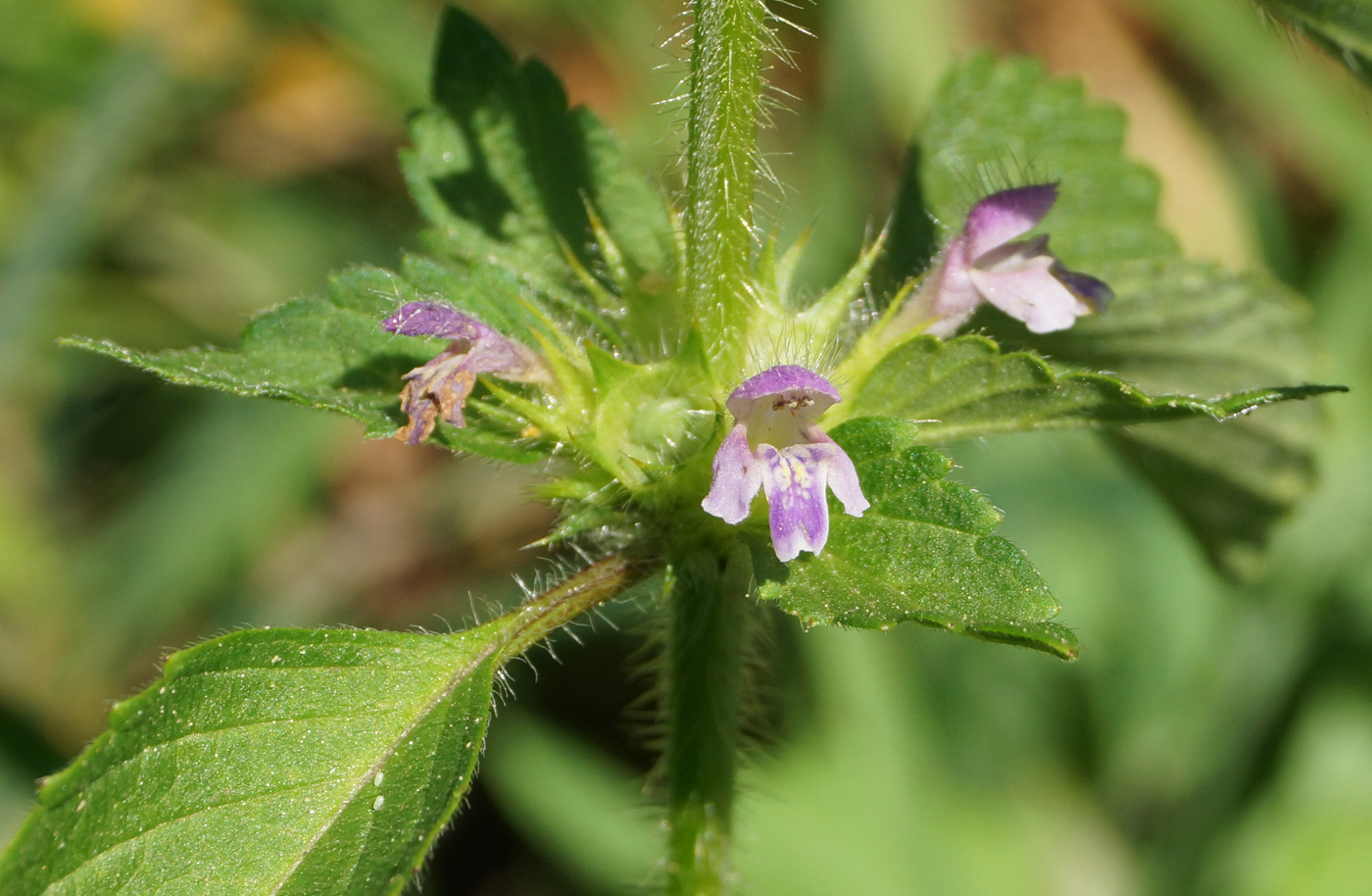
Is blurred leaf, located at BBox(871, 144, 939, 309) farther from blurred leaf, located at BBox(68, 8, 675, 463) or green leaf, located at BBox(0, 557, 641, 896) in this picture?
green leaf, located at BBox(0, 557, 641, 896)

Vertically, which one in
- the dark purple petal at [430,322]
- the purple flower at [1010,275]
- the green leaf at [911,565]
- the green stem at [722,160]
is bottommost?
the green leaf at [911,565]

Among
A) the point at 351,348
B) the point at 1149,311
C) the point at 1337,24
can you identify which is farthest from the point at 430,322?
the point at 1149,311

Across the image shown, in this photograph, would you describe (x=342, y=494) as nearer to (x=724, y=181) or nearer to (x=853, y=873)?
(x=853, y=873)

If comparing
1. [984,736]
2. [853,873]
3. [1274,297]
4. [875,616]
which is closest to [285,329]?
[875,616]

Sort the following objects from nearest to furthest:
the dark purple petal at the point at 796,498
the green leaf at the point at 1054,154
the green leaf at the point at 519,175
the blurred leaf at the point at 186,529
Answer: the dark purple petal at the point at 796,498
the green leaf at the point at 519,175
the green leaf at the point at 1054,154
the blurred leaf at the point at 186,529

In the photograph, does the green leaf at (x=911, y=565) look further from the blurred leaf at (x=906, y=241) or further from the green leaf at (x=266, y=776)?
the blurred leaf at (x=906, y=241)

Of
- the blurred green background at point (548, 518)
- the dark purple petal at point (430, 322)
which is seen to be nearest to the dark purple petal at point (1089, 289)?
the dark purple petal at point (430, 322)
